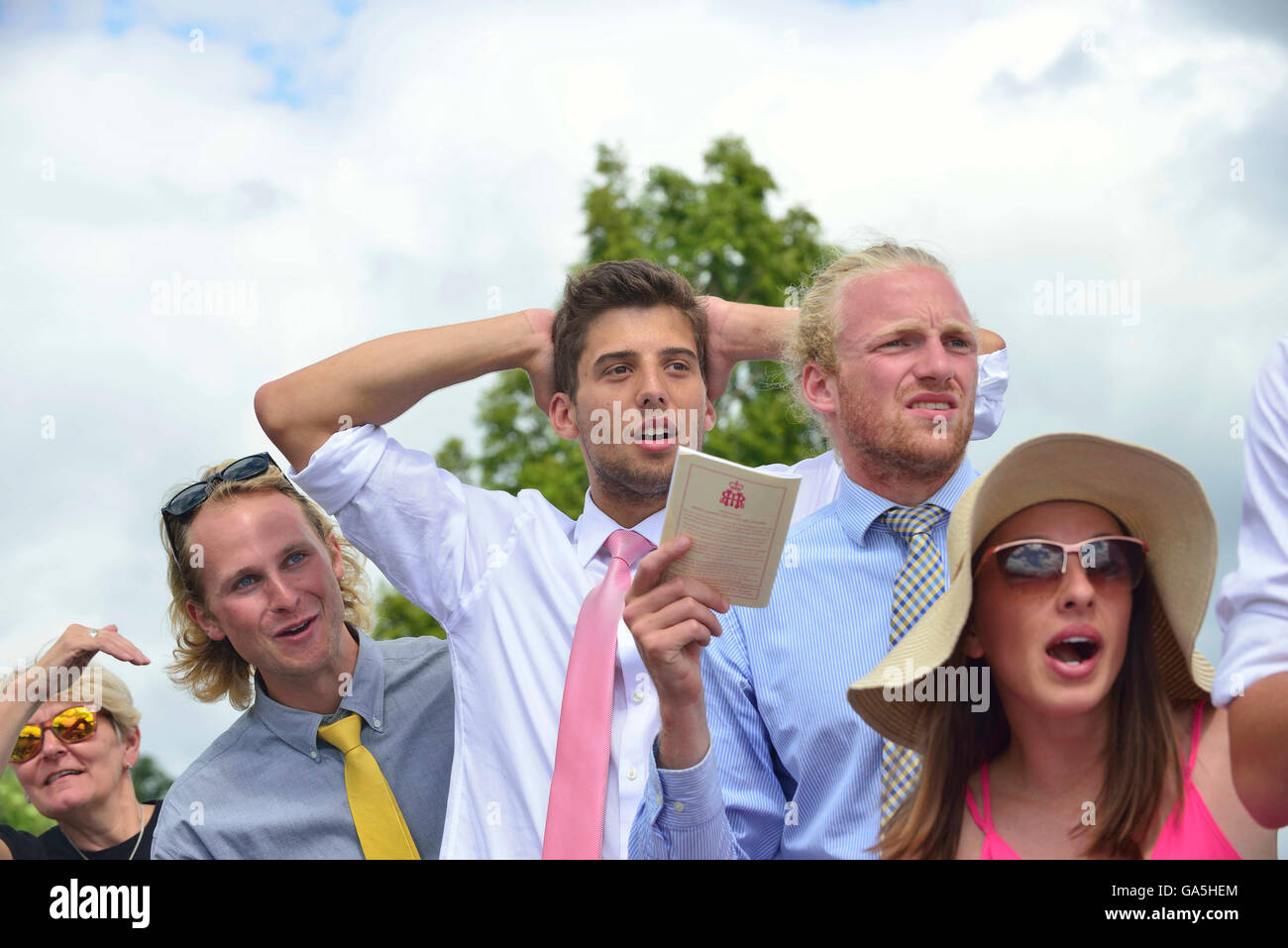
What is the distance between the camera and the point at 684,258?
21.0 meters

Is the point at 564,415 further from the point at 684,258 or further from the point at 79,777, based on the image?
the point at 684,258

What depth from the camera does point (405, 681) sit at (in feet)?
15.1

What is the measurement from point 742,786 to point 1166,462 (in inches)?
58.7

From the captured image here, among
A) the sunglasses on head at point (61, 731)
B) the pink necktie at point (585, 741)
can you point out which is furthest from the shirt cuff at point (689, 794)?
the sunglasses on head at point (61, 731)

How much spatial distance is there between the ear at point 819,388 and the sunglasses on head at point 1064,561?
136 centimetres

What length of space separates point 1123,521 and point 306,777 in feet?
9.38

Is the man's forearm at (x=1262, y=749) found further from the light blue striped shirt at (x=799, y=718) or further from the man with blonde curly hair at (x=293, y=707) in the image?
the man with blonde curly hair at (x=293, y=707)

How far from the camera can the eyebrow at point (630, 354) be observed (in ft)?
14.6

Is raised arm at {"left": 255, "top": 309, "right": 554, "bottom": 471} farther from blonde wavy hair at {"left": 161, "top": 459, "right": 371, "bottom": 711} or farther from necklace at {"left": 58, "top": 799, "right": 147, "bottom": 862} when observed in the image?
necklace at {"left": 58, "top": 799, "right": 147, "bottom": 862}

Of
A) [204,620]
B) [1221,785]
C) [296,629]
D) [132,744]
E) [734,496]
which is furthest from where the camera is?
[132,744]

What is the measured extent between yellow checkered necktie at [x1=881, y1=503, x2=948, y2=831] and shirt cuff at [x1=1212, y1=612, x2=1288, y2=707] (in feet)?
3.08

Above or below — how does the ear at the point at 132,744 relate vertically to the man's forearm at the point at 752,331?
below

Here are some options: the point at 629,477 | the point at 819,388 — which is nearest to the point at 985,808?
the point at 819,388

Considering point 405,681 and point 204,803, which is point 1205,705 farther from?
point 204,803
